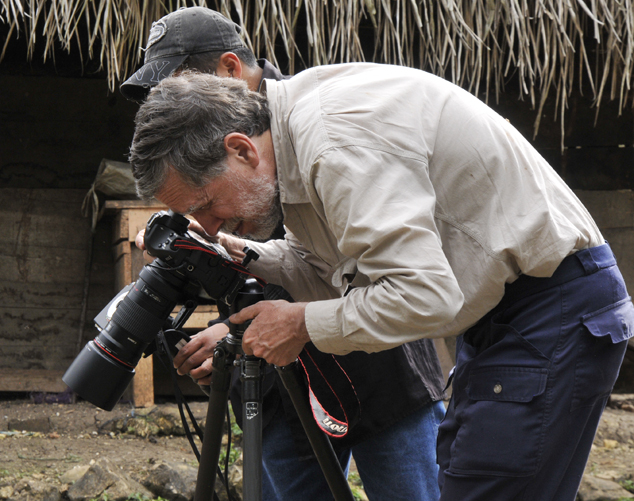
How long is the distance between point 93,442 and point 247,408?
2.14 meters

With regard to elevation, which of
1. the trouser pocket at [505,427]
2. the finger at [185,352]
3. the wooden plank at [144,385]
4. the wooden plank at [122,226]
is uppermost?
the trouser pocket at [505,427]

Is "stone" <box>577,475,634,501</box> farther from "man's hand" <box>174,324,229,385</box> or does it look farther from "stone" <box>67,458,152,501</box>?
"man's hand" <box>174,324,229,385</box>

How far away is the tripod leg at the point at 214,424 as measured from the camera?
123 cm

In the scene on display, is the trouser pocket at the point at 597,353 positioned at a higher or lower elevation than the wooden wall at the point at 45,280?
higher

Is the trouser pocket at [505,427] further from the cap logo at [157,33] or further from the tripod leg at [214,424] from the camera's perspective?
the cap logo at [157,33]

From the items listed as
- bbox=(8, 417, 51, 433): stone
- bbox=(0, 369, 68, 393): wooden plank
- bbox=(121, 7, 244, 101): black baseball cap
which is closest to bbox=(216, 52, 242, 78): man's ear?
bbox=(121, 7, 244, 101): black baseball cap

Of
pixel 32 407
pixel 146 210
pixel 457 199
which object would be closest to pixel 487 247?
pixel 457 199

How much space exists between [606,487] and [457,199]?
2.11 metres

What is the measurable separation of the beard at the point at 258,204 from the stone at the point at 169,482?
61.8 inches

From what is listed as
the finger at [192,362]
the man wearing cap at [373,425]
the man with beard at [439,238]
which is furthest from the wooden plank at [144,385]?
the man with beard at [439,238]

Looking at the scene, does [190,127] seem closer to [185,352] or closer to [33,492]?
[185,352]

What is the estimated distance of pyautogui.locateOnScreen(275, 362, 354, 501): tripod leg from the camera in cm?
125

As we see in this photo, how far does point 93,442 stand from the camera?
302 centimetres

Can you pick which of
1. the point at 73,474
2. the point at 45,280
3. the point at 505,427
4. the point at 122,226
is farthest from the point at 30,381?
the point at 505,427
